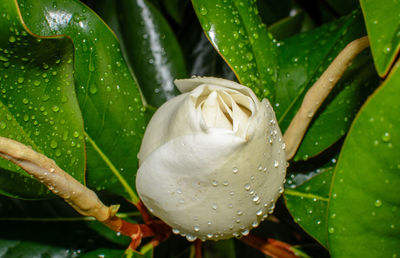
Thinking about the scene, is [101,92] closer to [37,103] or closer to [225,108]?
[37,103]

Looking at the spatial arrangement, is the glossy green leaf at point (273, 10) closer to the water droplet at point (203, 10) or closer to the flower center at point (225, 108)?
the water droplet at point (203, 10)

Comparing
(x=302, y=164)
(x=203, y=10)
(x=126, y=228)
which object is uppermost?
(x=203, y=10)

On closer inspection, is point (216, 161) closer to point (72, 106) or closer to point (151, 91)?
point (72, 106)

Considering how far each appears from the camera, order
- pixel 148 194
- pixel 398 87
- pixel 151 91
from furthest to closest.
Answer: pixel 151 91 < pixel 148 194 < pixel 398 87

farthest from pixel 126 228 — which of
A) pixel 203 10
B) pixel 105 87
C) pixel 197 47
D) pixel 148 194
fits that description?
pixel 197 47

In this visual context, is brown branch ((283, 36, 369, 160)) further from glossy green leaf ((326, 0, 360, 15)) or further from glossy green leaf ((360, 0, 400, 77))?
glossy green leaf ((326, 0, 360, 15))

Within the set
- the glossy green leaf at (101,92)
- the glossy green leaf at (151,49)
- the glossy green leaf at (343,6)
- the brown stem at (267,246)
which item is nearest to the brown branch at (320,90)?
the brown stem at (267,246)

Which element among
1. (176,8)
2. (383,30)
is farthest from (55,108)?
(176,8)
